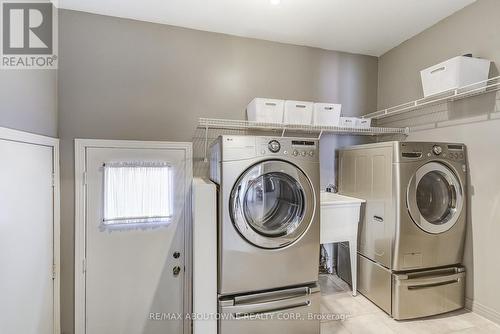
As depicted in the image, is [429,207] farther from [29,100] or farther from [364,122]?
[29,100]

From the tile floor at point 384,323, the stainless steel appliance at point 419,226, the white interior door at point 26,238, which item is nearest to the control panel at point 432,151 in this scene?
the stainless steel appliance at point 419,226

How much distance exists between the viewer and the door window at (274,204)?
1.71 metres

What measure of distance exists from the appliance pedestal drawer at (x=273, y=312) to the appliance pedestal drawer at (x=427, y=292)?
720 mm

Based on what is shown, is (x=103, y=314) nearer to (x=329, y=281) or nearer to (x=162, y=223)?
(x=162, y=223)

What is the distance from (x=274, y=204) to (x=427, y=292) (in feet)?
4.89

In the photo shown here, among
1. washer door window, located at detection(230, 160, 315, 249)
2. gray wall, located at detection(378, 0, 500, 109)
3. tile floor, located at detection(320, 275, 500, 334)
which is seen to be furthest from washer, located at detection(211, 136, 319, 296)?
gray wall, located at detection(378, 0, 500, 109)

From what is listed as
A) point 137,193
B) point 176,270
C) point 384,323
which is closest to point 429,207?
point 384,323

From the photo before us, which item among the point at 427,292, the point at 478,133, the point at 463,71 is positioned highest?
the point at 463,71

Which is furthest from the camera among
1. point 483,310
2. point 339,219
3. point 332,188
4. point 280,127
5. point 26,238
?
point 332,188

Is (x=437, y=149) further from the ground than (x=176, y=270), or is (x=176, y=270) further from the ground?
(x=437, y=149)

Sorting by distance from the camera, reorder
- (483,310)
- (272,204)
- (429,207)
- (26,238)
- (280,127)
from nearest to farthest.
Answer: (26,238), (272,204), (483,310), (429,207), (280,127)

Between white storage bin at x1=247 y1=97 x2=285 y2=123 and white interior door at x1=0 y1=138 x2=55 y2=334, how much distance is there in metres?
1.73

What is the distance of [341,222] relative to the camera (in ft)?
7.34

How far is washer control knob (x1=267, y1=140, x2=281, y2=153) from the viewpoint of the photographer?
5.46 ft
